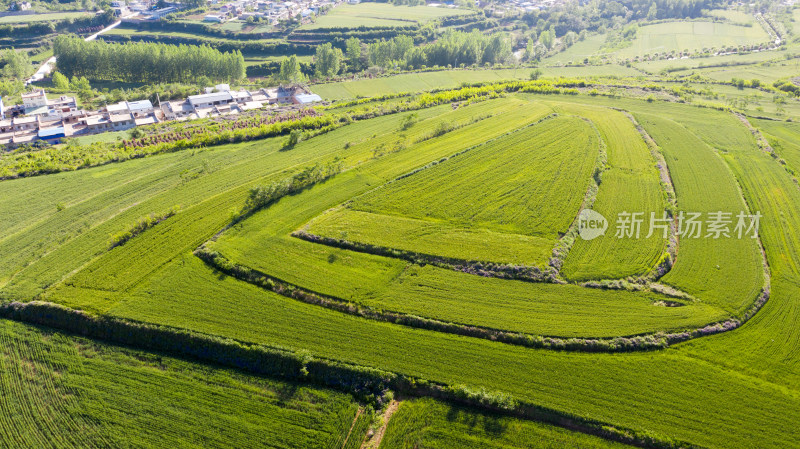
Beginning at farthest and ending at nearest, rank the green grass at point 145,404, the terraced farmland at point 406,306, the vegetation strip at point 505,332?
the vegetation strip at point 505,332 → the terraced farmland at point 406,306 → the green grass at point 145,404

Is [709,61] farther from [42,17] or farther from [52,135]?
[42,17]

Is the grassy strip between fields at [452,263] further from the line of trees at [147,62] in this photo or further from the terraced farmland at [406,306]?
the line of trees at [147,62]

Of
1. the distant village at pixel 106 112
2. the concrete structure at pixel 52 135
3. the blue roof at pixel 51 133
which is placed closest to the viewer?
the concrete structure at pixel 52 135

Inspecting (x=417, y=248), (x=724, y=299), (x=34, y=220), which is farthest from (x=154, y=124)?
(x=724, y=299)

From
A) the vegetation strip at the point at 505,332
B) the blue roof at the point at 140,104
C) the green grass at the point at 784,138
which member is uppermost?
the blue roof at the point at 140,104

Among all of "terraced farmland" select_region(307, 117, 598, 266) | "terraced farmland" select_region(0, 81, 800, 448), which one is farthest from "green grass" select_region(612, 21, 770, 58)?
"terraced farmland" select_region(307, 117, 598, 266)

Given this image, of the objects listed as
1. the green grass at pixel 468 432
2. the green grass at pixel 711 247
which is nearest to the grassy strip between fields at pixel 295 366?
the green grass at pixel 468 432

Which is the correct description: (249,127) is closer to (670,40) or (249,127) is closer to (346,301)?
(346,301)
